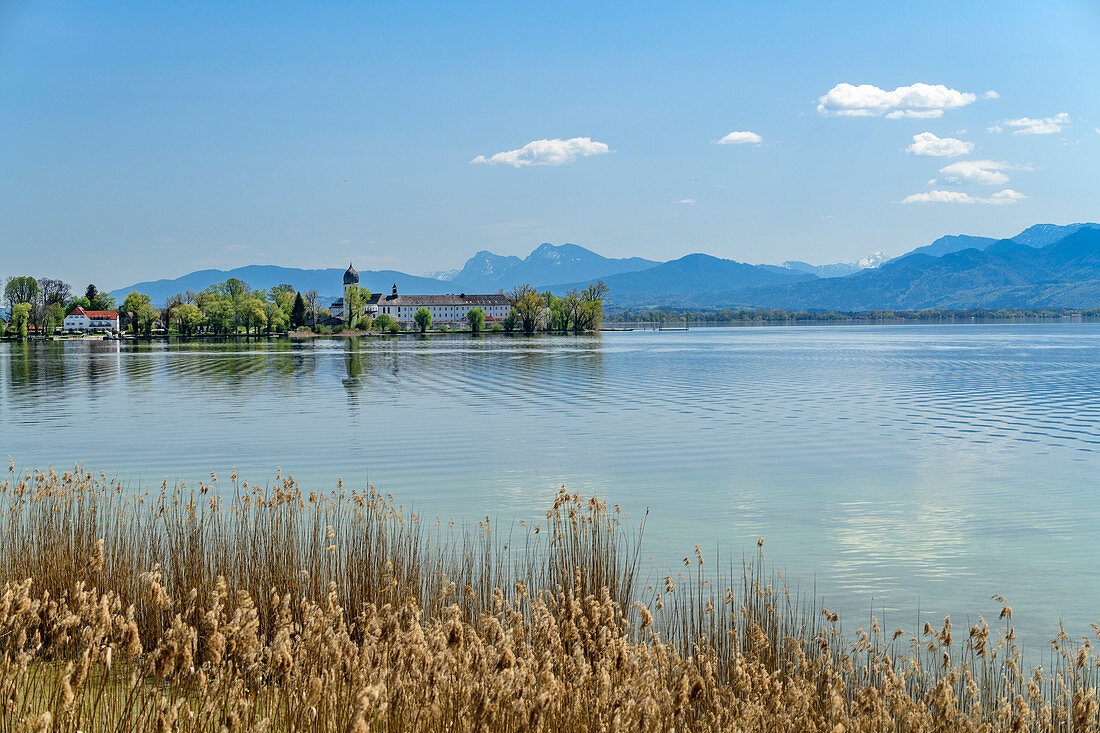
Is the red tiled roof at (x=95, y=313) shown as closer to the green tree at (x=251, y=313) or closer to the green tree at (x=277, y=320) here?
the green tree at (x=277, y=320)

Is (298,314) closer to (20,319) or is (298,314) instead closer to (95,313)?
(95,313)

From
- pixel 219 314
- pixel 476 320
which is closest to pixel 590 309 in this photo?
pixel 476 320

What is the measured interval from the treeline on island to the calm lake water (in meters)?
119

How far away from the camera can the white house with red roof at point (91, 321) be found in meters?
181

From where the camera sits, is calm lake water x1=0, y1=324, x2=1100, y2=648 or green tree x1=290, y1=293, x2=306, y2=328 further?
green tree x1=290, y1=293, x2=306, y2=328

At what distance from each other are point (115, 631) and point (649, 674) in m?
4.59

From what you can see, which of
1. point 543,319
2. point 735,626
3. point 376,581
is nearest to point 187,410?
point 376,581

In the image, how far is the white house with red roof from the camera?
181 m

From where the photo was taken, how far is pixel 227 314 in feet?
549

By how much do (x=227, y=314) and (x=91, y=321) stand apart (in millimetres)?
38116

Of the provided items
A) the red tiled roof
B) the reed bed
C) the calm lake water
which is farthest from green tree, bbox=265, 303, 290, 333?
the reed bed

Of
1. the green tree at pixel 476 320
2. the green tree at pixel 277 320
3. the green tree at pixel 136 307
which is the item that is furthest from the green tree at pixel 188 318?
the green tree at pixel 476 320

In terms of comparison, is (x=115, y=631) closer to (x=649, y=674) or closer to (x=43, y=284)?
(x=649, y=674)

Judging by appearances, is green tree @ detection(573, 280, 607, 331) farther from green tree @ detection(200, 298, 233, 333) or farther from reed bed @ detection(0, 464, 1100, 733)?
reed bed @ detection(0, 464, 1100, 733)
